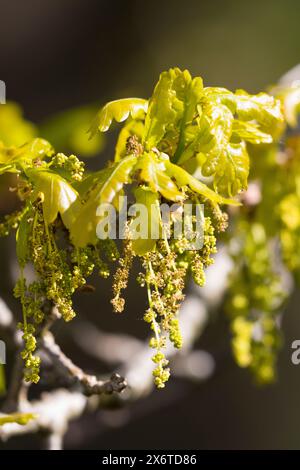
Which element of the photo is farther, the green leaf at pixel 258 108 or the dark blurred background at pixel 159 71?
the dark blurred background at pixel 159 71

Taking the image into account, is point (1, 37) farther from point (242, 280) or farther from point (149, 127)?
point (149, 127)

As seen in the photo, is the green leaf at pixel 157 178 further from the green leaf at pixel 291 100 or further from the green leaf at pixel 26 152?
the green leaf at pixel 291 100

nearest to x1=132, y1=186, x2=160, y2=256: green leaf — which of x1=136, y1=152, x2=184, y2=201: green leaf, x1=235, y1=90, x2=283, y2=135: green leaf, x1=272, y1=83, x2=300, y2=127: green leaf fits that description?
x1=136, y1=152, x2=184, y2=201: green leaf

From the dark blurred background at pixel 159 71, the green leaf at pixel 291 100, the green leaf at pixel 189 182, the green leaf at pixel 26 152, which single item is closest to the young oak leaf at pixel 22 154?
the green leaf at pixel 26 152

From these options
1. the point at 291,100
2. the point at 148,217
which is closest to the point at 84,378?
the point at 148,217

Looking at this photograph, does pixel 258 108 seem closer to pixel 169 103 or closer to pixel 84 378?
pixel 169 103

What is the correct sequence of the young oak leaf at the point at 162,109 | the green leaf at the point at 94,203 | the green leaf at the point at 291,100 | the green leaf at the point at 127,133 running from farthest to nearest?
the green leaf at the point at 291,100 → the green leaf at the point at 127,133 → the young oak leaf at the point at 162,109 → the green leaf at the point at 94,203

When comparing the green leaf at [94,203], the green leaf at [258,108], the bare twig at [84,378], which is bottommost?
the bare twig at [84,378]

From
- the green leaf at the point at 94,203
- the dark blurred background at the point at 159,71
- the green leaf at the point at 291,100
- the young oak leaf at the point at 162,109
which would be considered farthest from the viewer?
the dark blurred background at the point at 159,71
